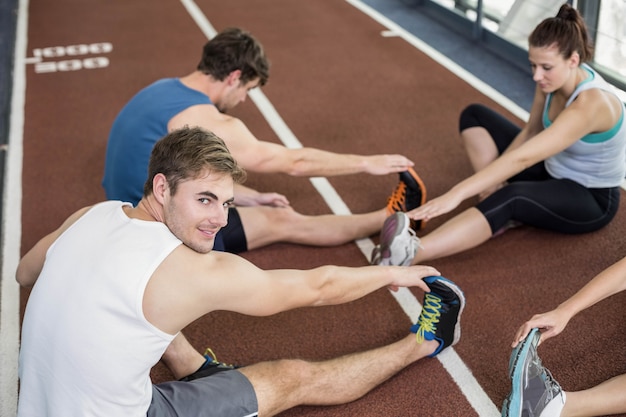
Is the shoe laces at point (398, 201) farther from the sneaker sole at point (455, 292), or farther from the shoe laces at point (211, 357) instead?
the shoe laces at point (211, 357)

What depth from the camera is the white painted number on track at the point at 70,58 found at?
676 centimetres

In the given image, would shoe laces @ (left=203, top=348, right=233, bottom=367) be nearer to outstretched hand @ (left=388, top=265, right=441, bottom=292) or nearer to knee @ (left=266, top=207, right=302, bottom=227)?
outstretched hand @ (left=388, top=265, right=441, bottom=292)

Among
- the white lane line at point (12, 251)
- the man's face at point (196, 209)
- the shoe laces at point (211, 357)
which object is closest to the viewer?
the man's face at point (196, 209)

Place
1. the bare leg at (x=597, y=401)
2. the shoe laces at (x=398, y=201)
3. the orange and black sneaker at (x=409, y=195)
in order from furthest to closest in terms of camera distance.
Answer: the shoe laces at (x=398, y=201) → the orange and black sneaker at (x=409, y=195) → the bare leg at (x=597, y=401)

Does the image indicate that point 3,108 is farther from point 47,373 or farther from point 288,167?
point 47,373

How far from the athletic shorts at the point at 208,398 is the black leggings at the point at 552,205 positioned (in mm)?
1629

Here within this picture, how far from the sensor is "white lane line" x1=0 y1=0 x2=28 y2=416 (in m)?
3.19

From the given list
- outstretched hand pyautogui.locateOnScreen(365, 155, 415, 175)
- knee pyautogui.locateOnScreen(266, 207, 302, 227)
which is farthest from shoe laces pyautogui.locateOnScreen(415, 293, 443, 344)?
knee pyautogui.locateOnScreen(266, 207, 302, 227)

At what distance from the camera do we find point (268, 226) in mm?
3926

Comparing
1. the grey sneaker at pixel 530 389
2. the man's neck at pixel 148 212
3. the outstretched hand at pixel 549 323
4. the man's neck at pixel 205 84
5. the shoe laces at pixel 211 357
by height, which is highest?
the man's neck at pixel 205 84

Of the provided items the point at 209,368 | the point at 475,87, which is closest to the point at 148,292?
the point at 209,368

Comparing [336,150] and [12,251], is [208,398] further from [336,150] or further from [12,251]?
[336,150]

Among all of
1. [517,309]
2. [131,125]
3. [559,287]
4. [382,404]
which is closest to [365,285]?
[382,404]

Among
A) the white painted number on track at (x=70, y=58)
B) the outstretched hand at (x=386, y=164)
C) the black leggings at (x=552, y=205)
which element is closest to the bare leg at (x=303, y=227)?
the outstretched hand at (x=386, y=164)
